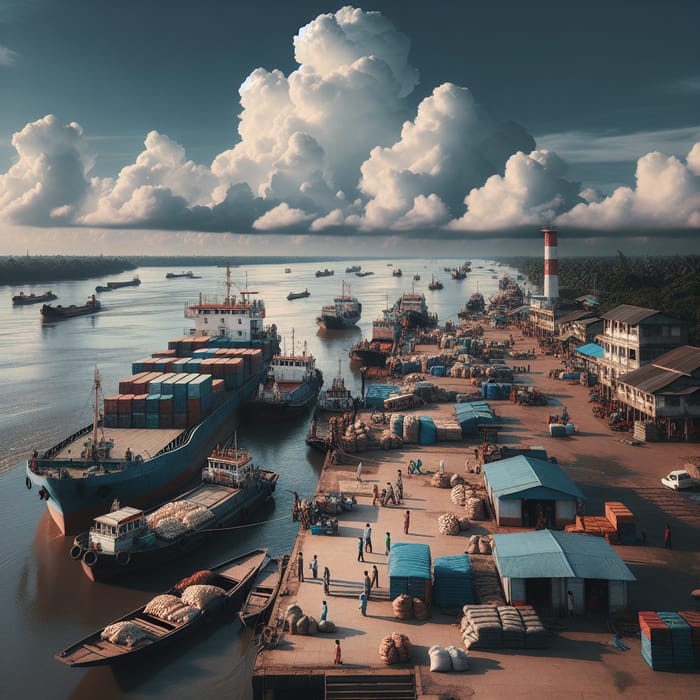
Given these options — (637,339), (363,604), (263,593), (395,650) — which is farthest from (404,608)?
(637,339)

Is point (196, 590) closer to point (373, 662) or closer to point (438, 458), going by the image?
point (373, 662)

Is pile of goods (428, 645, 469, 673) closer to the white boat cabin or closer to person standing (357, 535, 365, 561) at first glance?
person standing (357, 535, 365, 561)

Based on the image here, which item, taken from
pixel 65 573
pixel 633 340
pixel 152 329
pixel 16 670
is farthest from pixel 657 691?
pixel 152 329

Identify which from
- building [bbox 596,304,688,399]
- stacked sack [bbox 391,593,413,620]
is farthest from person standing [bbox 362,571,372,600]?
building [bbox 596,304,688,399]

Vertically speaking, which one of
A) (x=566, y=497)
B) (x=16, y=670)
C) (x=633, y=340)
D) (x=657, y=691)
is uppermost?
(x=633, y=340)

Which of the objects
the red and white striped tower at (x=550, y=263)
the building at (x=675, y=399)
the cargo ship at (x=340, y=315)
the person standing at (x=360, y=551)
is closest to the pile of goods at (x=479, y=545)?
the person standing at (x=360, y=551)

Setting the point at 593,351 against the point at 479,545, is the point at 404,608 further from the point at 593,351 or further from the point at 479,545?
the point at 593,351
